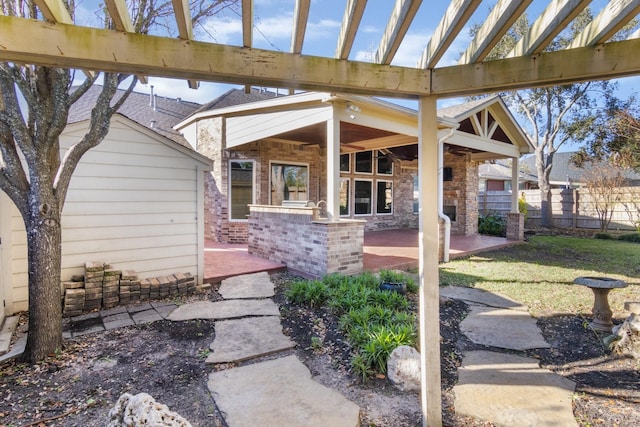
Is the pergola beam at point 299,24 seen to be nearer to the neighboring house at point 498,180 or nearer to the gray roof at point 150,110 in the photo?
the gray roof at point 150,110

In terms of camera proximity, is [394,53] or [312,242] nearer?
Answer: [394,53]

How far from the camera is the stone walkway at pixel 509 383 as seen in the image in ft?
8.15

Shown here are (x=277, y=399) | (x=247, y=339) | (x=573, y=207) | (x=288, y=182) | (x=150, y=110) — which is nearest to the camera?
(x=277, y=399)

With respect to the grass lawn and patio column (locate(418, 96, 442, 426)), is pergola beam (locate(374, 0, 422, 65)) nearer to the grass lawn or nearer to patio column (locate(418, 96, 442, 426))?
patio column (locate(418, 96, 442, 426))

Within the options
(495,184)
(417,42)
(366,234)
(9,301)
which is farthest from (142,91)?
(495,184)

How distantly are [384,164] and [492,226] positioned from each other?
4600 millimetres

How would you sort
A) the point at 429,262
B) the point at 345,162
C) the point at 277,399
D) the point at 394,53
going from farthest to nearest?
1. the point at 345,162
2. the point at 277,399
3. the point at 429,262
4. the point at 394,53

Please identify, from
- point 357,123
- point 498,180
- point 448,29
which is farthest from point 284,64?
point 498,180

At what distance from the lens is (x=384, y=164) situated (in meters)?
12.8

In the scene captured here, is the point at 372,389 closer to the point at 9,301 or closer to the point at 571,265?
the point at 9,301

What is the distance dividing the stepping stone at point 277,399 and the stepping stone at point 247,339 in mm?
238

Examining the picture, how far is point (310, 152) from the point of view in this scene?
10.6 meters

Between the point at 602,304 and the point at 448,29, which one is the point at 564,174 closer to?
the point at 602,304

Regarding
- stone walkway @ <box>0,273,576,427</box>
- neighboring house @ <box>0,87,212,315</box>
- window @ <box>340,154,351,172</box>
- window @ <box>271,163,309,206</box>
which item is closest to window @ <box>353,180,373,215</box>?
window @ <box>340,154,351,172</box>
